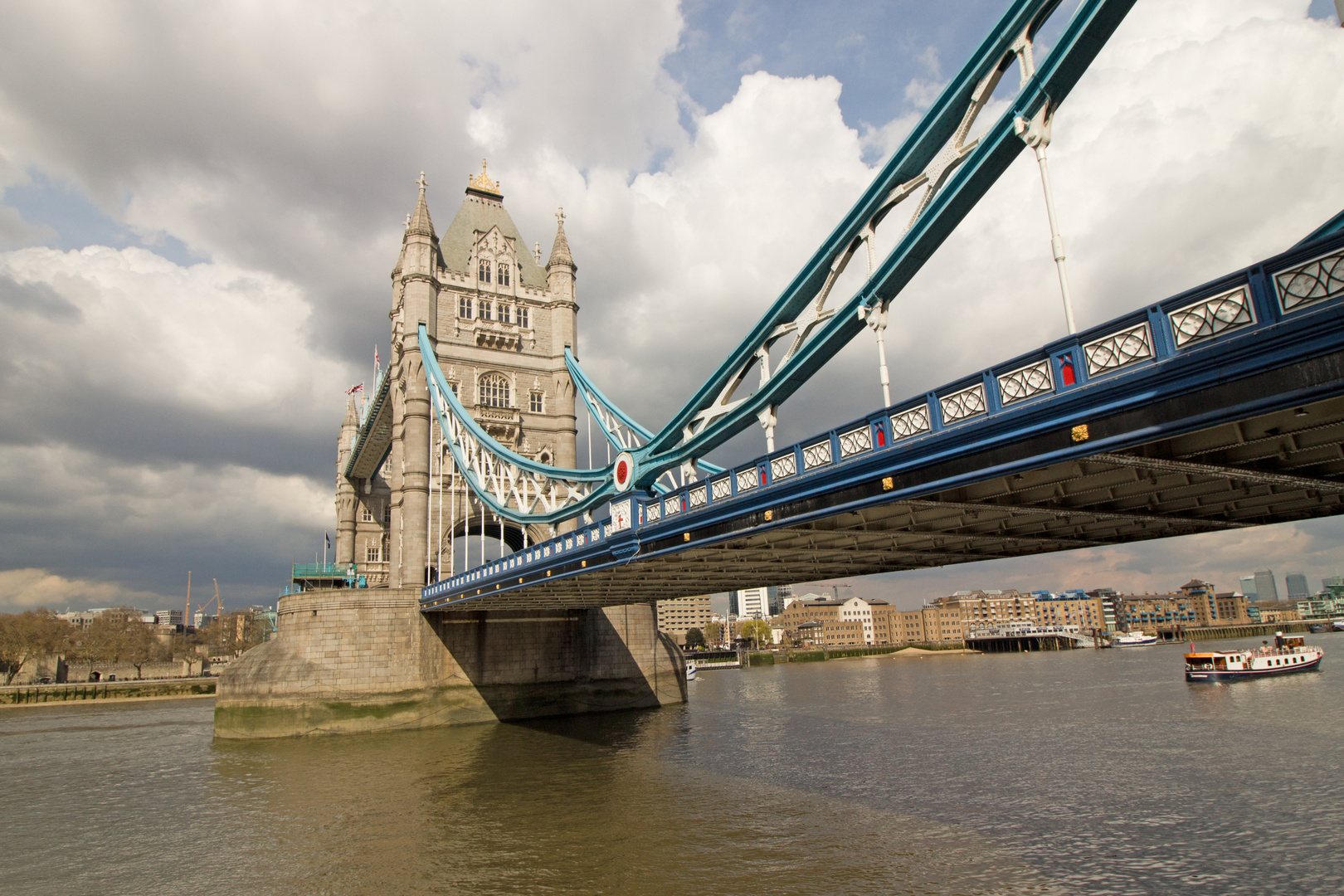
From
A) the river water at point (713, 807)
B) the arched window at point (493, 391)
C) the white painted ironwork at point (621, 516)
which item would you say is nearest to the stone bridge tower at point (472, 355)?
the arched window at point (493, 391)

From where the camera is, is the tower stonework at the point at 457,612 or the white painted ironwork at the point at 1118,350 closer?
the white painted ironwork at the point at 1118,350

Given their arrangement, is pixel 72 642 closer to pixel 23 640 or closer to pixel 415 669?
pixel 23 640

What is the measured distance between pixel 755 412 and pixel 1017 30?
7974 millimetres

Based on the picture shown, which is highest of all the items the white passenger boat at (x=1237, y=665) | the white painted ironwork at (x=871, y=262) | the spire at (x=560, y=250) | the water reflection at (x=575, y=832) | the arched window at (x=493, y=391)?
the spire at (x=560, y=250)

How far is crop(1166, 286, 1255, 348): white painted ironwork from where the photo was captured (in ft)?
24.1

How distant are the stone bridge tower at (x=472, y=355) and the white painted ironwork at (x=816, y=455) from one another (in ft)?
83.2

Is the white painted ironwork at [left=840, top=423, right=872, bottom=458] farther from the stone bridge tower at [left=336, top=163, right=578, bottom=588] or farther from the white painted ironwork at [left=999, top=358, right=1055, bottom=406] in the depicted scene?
the stone bridge tower at [left=336, top=163, right=578, bottom=588]

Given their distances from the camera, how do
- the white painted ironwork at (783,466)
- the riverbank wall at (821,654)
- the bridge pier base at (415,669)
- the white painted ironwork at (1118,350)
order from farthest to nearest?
the riverbank wall at (821,654) → the bridge pier base at (415,669) → the white painted ironwork at (783,466) → the white painted ironwork at (1118,350)

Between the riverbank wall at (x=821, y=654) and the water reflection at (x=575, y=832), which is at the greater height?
the water reflection at (x=575, y=832)

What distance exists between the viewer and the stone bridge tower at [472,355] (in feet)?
126

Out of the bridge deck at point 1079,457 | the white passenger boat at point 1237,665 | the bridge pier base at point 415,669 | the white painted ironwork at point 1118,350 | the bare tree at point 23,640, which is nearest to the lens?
the bridge deck at point 1079,457

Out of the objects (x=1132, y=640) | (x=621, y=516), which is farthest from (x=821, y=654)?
(x=621, y=516)

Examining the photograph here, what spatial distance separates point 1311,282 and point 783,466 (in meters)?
7.96

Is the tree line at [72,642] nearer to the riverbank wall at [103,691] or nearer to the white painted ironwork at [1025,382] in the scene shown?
the riverbank wall at [103,691]
